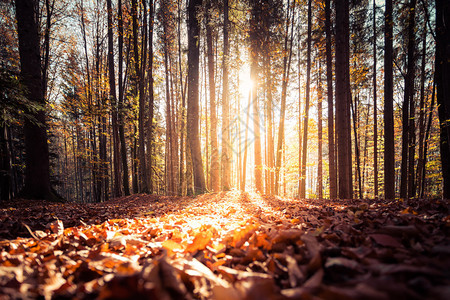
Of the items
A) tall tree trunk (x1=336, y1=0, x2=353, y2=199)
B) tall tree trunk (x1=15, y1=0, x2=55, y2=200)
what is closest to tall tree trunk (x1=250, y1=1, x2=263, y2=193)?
tall tree trunk (x1=336, y1=0, x2=353, y2=199)

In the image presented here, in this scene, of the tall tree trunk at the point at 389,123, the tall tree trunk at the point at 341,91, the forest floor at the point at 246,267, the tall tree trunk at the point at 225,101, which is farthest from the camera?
the tall tree trunk at the point at 225,101

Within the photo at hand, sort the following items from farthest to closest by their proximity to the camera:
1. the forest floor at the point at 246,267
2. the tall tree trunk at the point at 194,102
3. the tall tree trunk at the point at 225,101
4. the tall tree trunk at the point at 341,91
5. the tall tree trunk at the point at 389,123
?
the tall tree trunk at the point at 194,102 → the tall tree trunk at the point at 225,101 → the tall tree trunk at the point at 389,123 → the tall tree trunk at the point at 341,91 → the forest floor at the point at 246,267

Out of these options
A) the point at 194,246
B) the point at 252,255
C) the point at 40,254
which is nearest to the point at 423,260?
the point at 252,255

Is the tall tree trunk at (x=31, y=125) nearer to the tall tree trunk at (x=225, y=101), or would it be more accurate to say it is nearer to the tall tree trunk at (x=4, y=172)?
the tall tree trunk at (x=4, y=172)

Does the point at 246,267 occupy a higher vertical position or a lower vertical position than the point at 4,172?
higher

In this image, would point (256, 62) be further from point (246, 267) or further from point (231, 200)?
point (246, 267)

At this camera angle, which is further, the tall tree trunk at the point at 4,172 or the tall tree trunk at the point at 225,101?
the tall tree trunk at the point at 4,172

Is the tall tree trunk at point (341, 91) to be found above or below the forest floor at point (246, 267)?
above

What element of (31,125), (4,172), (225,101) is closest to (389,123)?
(225,101)

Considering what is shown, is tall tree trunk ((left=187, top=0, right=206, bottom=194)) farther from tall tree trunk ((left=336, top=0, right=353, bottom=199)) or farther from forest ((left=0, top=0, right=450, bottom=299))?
tall tree trunk ((left=336, top=0, right=353, bottom=199))

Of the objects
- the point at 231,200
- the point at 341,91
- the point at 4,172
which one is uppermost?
the point at 341,91

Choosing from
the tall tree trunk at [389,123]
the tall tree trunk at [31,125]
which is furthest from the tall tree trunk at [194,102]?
the tall tree trunk at [389,123]

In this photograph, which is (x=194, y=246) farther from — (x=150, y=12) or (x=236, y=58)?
(x=150, y=12)

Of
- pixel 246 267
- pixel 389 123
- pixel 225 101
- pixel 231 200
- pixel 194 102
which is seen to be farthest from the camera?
pixel 225 101
